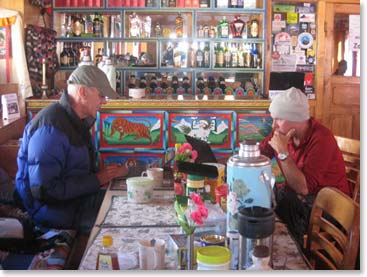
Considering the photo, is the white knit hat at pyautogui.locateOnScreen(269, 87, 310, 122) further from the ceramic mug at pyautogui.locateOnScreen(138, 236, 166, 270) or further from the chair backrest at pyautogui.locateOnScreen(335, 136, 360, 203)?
the ceramic mug at pyautogui.locateOnScreen(138, 236, 166, 270)

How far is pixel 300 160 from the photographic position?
94.7 inches

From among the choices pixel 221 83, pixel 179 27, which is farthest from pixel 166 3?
pixel 221 83

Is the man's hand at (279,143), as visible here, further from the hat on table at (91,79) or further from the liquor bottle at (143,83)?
the liquor bottle at (143,83)

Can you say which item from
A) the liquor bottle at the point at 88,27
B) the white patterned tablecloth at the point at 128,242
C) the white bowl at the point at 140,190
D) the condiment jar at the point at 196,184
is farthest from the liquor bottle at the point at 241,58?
the white patterned tablecloth at the point at 128,242

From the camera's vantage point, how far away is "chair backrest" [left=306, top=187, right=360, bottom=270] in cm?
152

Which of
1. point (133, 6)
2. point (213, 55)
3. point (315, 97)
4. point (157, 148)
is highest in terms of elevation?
point (133, 6)

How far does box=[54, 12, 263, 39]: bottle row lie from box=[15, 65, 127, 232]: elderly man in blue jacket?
2994 millimetres

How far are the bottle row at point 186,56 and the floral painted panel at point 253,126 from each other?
3.07 ft

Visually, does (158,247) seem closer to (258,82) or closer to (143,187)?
(143,187)

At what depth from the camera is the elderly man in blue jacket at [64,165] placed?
7.28ft

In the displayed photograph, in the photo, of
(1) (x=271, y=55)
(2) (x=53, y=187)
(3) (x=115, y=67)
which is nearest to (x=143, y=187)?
(2) (x=53, y=187)

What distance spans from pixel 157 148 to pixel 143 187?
107 inches

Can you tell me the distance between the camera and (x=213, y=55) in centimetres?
548

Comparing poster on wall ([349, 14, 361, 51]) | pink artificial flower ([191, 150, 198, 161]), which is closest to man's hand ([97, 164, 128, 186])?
pink artificial flower ([191, 150, 198, 161])
